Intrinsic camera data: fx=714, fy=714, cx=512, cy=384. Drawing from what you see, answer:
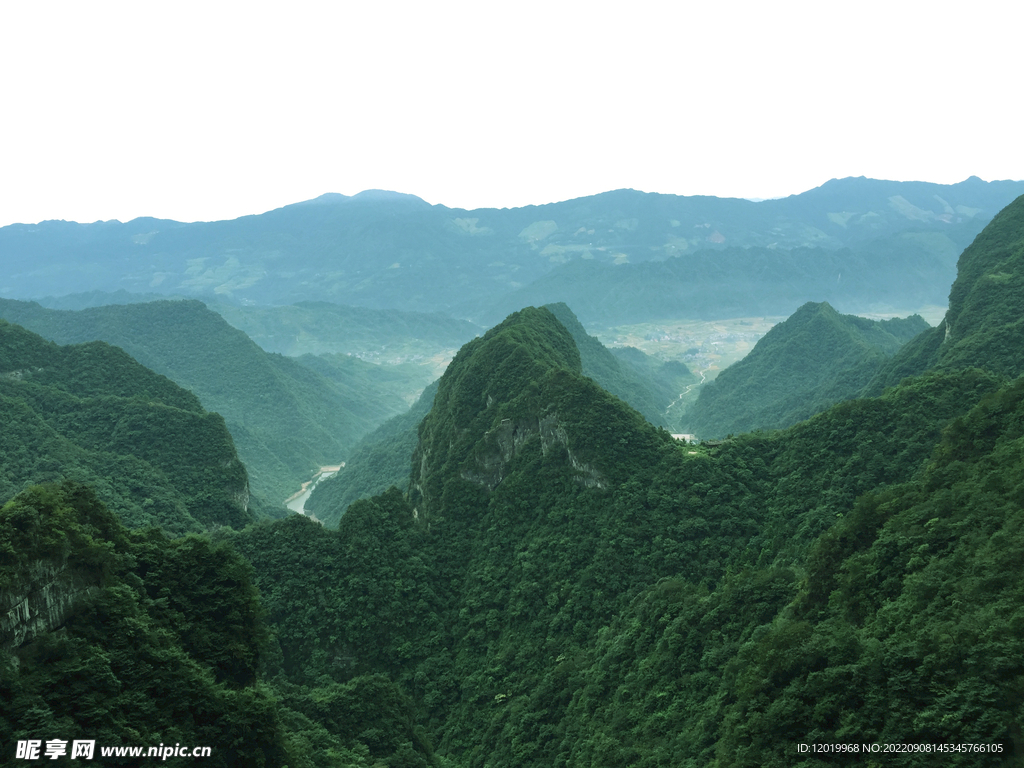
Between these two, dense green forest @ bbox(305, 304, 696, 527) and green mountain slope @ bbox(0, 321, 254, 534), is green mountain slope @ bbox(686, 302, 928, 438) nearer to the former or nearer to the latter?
dense green forest @ bbox(305, 304, 696, 527)

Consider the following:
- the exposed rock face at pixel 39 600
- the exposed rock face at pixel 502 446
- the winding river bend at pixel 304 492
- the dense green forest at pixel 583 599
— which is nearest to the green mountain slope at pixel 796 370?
the dense green forest at pixel 583 599

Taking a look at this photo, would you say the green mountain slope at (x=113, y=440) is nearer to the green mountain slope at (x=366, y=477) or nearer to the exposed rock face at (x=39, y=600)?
the green mountain slope at (x=366, y=477)

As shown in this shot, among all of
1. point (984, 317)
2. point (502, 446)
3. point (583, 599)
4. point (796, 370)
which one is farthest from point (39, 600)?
point (796, 370)

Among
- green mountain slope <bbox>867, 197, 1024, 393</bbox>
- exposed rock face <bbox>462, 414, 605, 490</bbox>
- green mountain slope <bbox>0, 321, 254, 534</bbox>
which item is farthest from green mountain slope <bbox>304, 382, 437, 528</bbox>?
green mountain slope <bbox>867, 197, 1024, 393</bbox>

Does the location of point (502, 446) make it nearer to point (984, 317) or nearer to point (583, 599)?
point (583, 599)

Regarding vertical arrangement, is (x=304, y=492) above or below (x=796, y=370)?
below

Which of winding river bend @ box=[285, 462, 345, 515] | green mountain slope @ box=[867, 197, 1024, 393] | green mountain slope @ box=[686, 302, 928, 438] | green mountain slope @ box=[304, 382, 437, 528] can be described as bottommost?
winding river bend @ box=[285, 462, 345, 515]
